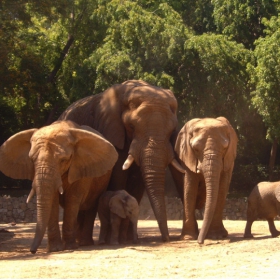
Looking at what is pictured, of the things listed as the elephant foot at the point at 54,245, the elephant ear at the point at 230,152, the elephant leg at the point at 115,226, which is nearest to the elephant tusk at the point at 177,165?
the elephant ear at the point at 230,152

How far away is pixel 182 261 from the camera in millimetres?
10789

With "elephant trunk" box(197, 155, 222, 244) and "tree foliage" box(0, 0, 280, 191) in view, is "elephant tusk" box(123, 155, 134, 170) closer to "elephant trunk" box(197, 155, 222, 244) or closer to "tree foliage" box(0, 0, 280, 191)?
"elephant trunk" box(197, 155, 222, 244)

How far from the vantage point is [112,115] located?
1602 centimetres

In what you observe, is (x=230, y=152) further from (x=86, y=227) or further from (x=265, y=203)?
(x=86, y=227)

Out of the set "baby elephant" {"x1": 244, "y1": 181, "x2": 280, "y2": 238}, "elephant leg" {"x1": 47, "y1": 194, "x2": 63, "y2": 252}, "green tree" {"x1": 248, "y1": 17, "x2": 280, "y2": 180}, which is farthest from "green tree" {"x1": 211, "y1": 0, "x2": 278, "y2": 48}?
"elephant leg" {"x1": 47, "y1": 194, "x2": 63, "y2": 252}

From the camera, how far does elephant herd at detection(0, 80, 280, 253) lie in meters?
12.8

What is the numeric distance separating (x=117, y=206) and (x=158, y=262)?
3.47m

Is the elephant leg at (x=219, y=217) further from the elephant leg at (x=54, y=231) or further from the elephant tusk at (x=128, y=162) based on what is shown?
the elephant leg at (x=54, y=231)

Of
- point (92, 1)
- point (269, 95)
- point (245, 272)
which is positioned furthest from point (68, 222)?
point (92, 1)

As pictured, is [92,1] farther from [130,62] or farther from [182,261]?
[182,261]

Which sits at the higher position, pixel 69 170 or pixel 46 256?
pixel 69 170

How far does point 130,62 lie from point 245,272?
58.4ft

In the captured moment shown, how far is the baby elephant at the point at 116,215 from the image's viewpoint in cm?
1411

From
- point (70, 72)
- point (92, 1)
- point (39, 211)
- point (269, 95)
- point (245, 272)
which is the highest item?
point (92, 1)
